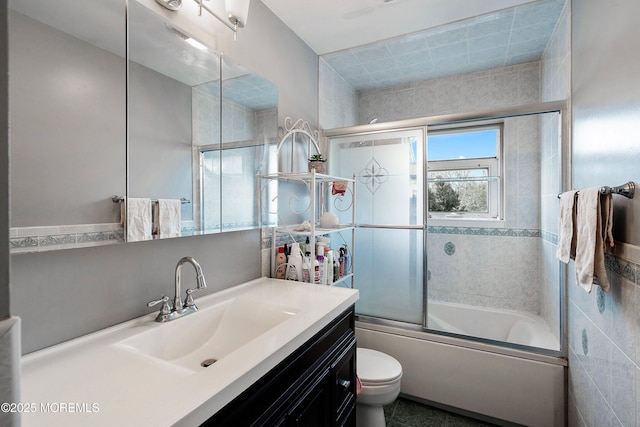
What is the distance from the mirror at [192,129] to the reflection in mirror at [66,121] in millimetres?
60

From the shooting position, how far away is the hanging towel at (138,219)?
1.00m

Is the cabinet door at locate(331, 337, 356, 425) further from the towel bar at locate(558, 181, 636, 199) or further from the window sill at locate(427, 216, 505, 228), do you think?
the window sill at locate(427, 216, 505, 228)

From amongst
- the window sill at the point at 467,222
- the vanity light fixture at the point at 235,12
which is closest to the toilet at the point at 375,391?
the window sill at the point at 467,222

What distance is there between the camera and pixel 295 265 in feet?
5.41

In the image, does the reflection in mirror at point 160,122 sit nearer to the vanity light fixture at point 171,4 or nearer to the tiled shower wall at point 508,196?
the vanity light fixture at point 171,4

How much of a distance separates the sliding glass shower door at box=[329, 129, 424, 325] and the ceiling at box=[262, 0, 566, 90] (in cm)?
64

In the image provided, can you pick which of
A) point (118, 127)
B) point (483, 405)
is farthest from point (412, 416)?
point (118, 127)

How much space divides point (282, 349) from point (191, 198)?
0.71 m

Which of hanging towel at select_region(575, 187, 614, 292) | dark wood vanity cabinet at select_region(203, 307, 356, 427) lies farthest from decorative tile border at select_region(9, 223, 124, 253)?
hanging towel at select_region(575, 187, 614, 292)

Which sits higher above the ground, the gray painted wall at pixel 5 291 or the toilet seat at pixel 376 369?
the gray painted wall at pixel 5 291

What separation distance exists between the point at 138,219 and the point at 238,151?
0.60m

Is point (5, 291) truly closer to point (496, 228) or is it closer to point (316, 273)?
point (316, 273)

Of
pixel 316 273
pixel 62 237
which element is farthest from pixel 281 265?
pixel 62 237

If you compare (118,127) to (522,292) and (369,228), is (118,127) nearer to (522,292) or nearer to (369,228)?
(369,228)
